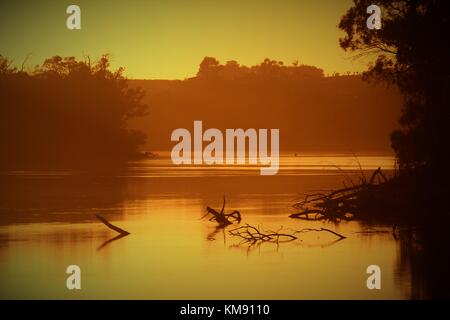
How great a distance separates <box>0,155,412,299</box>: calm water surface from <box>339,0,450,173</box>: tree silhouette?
4083mm

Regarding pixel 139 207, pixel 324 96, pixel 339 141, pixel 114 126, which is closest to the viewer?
pixel 139 207

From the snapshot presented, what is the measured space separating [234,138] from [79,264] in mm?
146900

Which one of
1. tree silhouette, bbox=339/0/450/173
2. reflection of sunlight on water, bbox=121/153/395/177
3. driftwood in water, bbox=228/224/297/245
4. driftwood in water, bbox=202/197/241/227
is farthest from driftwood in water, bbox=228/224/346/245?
reflection of sunlight on water, bbox=121/153/395/177

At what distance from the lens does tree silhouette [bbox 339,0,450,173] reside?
2522cm

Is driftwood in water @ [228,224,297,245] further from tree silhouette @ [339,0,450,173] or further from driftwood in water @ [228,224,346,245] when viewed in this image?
tree silhouette @ [339,0,450,173]

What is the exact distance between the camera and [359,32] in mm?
29875

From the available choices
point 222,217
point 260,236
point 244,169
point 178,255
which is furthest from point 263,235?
point 244,169

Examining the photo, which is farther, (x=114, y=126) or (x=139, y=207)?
(x=114, y=126)

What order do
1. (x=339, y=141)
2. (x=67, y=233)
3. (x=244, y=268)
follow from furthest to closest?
(x=339, y=141)
(x=67, y=233)
(x=244, y=268)

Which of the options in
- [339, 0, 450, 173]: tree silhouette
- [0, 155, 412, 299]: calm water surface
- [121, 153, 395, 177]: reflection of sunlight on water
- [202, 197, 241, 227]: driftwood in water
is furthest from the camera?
[121, 153, 395, 177]: reflection of sunlight on water

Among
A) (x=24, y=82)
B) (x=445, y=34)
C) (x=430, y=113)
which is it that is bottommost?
(x=430, y=113)

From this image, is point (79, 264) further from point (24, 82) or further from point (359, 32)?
point (24, 82)

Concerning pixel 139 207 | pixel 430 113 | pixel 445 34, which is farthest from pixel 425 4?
pixel 139 207

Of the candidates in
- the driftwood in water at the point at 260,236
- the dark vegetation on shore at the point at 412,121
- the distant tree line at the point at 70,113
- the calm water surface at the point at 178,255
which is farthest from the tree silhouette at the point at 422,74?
the distant tree line at the point at 70,113
